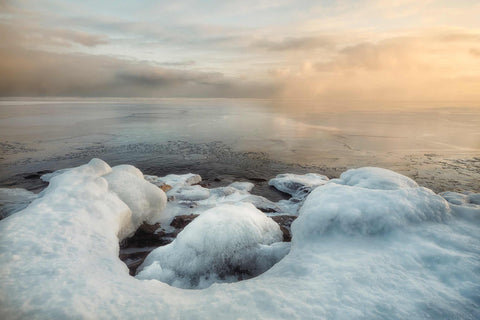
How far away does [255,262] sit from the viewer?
5.36 metres

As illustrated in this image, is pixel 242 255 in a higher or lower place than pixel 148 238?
higher

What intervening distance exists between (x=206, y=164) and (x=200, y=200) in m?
5.86

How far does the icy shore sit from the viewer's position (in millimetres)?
3242

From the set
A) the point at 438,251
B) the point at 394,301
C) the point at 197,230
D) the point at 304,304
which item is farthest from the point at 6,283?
the point at 438,251

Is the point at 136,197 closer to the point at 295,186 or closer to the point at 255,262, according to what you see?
the point at 255,262

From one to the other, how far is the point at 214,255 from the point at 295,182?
7.65 m

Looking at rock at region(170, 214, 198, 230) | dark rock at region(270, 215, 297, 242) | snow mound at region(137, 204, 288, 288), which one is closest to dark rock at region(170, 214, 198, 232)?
rock at region(170, 214, 198, 230)

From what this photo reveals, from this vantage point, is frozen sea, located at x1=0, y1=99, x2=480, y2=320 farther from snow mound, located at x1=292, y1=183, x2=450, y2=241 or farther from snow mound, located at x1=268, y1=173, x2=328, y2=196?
snow mound, located at x1=268, y1=173, x2=328, y2=196

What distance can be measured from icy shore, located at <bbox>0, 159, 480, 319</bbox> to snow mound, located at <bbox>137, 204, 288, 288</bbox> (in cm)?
2

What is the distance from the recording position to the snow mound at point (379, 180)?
7.52 meters

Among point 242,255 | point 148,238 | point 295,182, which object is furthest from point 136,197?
point 295,182

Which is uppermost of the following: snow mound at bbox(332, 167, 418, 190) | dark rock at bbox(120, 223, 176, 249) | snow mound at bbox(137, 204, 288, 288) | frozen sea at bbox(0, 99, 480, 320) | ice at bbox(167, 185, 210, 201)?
snow mound at bbox(332, 167, 418, 190)

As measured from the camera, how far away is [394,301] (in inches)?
131

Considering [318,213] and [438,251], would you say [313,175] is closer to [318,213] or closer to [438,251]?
[318,213]
